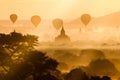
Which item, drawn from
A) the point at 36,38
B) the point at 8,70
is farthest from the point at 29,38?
the point at 8,70

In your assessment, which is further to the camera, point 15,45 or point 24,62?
point 15,45

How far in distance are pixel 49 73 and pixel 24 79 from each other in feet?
17.4

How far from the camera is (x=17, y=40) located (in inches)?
4660

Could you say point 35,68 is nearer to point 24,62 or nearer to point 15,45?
point 24,62

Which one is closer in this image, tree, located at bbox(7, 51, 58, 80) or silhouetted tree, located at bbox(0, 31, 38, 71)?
tree, located at bbox(7, 51, 58, 80)

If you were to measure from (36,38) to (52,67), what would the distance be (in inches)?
445

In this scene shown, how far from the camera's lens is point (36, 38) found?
120m

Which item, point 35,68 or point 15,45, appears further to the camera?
point 15,45

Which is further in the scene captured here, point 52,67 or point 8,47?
point 8,47

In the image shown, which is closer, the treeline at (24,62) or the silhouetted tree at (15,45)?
the treeline at (24,62)

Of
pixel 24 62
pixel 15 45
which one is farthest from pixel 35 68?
pixel 15 45

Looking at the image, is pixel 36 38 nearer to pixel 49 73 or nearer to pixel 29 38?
pixel 29 38

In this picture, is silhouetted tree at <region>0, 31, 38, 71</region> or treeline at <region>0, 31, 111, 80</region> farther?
silhouetted tree at <region>0, 31, 38, 71</region>

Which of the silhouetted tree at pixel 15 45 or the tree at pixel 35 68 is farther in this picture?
the silhouetted tree at pixel 15 45
